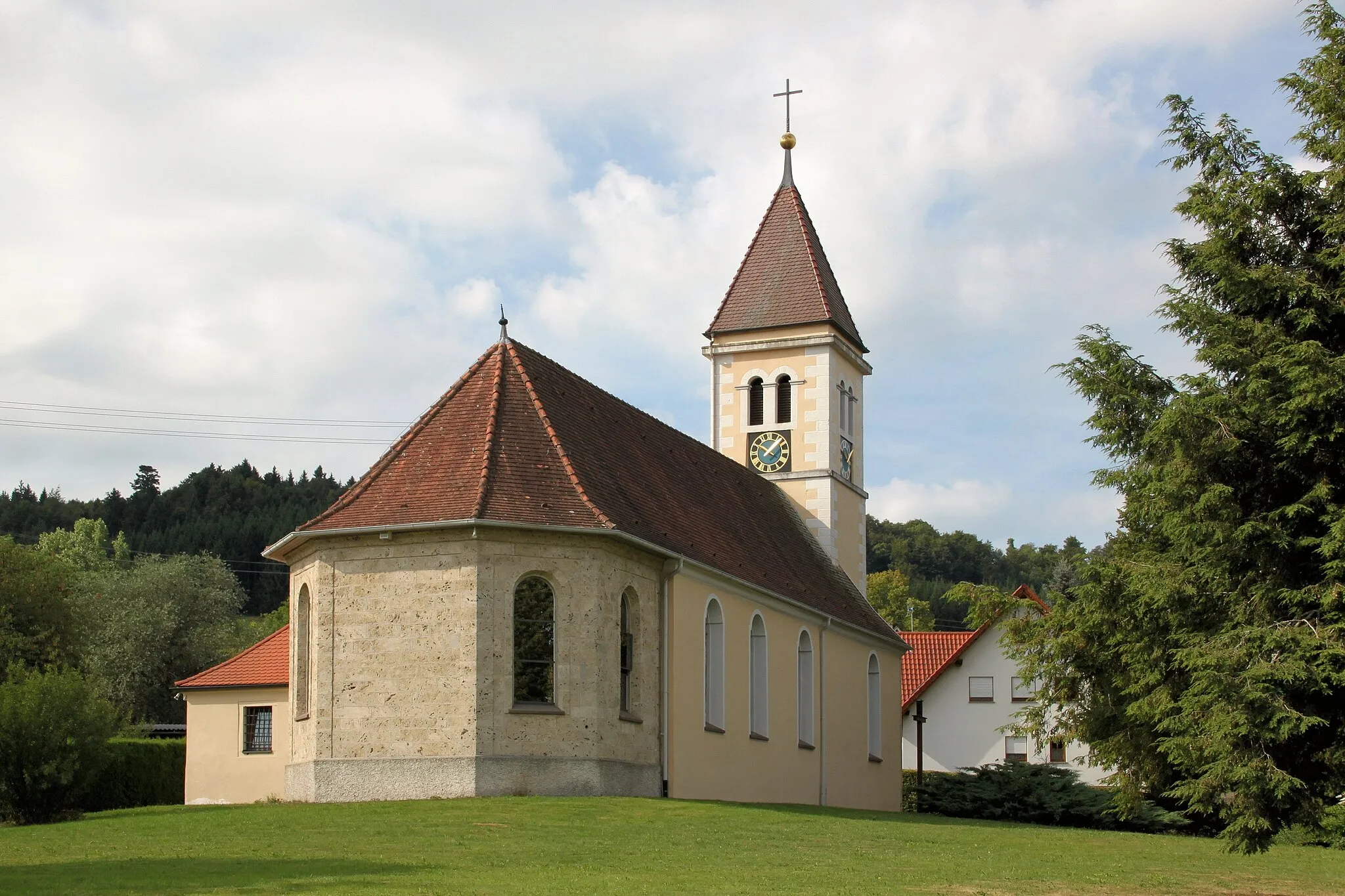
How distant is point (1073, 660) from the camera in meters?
25.0

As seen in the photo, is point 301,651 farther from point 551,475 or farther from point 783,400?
point 783,400

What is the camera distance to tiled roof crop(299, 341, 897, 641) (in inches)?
1072

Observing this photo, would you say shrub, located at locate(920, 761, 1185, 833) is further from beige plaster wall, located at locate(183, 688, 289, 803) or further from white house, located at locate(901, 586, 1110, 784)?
beige plaster wall, located at locate(183, 688, 289, 803)

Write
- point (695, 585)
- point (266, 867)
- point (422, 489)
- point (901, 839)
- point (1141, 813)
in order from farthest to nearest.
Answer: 1. point (1141, 813)
2. point (695, 585)
3. point (422, 489)
4. point (901, 839)
5. point (266, 867)

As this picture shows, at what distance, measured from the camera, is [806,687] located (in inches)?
1460

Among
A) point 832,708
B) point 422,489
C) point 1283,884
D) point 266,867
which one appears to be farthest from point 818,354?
point 266,867

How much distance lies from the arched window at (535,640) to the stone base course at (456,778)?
1262 millimetres

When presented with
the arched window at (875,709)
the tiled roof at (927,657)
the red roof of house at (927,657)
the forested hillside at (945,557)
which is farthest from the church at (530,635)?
the forested hillside at (945,557)

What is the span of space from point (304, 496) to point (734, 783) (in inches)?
3845

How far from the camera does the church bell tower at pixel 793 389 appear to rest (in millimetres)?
43906

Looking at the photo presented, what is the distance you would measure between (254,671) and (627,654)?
9222 millimetres

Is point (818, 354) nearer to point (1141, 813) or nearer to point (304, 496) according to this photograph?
A: point (1141, 813)

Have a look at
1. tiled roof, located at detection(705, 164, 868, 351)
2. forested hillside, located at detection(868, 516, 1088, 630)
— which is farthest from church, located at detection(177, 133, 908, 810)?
forested hillside, located at detection(868, 516, 1088, 630)

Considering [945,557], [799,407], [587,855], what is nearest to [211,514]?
[945,557]
